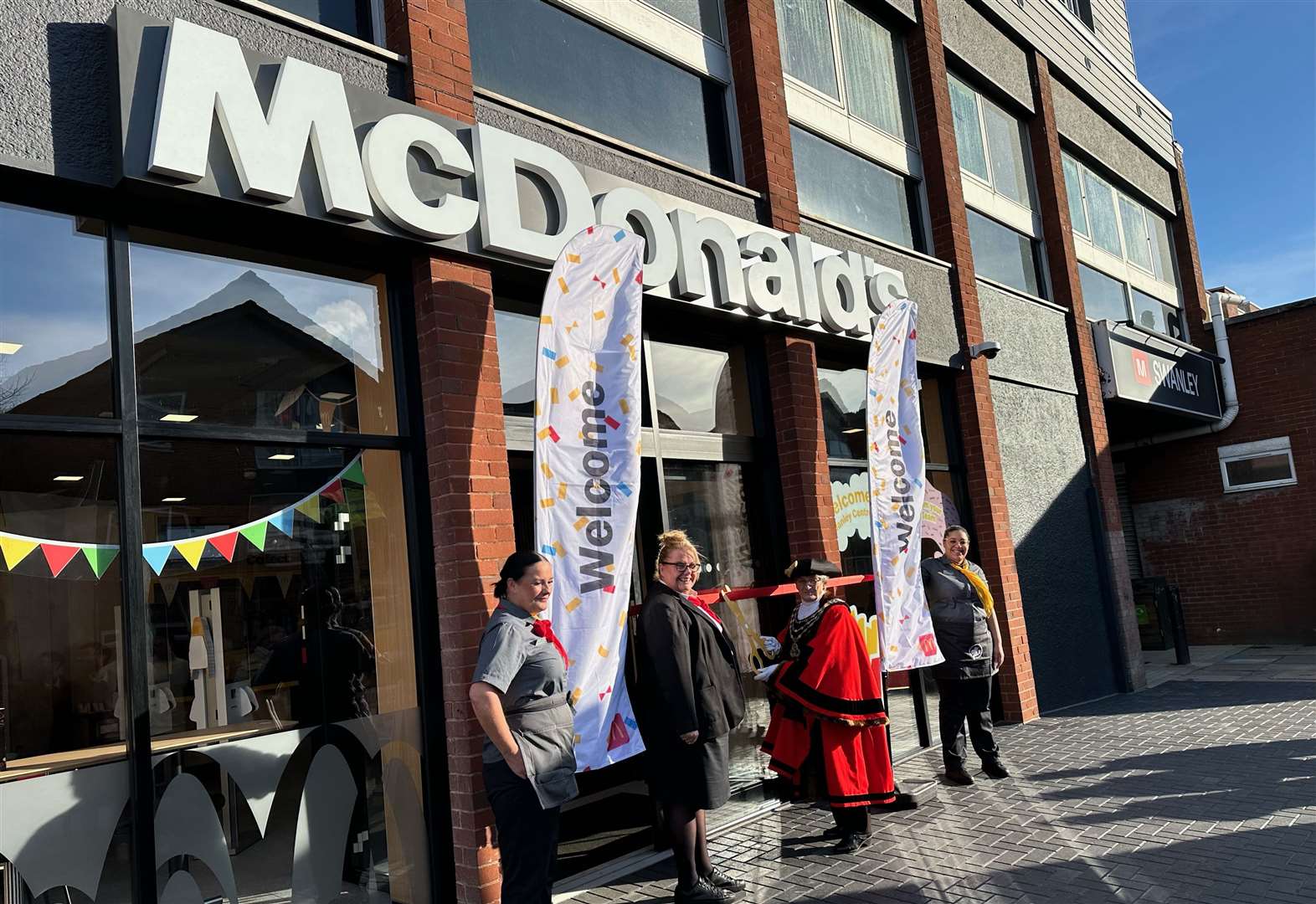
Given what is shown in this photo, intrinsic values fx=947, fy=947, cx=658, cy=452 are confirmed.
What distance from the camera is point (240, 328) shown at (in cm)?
454

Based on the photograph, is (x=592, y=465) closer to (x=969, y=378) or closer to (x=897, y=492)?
(x=897, y=492)

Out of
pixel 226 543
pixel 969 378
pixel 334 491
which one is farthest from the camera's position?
pixel 969 378

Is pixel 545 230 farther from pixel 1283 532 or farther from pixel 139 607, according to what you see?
pixel 1283 532

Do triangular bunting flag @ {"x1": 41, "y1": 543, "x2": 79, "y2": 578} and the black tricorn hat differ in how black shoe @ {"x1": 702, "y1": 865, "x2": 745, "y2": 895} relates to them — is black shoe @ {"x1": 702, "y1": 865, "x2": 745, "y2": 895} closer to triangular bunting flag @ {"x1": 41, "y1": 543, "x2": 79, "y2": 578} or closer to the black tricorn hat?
the black tricorn hat

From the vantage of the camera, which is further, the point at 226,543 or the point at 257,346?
the point at 257,346

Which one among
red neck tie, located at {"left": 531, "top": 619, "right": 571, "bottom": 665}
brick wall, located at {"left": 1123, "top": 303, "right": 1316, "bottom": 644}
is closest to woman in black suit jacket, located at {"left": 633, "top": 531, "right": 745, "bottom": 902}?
red neck tie, located at {"left": 531, "top": 619, "right": 571, "bottom": 665}

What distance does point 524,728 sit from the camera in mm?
3979

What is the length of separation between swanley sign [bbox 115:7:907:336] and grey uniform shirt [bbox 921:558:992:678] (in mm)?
2430

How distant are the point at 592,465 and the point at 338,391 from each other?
4.52ft

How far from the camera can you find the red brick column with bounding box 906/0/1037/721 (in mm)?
9344

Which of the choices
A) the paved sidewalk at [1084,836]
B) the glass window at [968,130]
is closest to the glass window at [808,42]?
the glass window at [968,130]

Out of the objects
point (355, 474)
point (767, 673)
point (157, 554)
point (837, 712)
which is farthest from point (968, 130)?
point (157, 554)

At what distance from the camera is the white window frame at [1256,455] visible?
14820 millimetres

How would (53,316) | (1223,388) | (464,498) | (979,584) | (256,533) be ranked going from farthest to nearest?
(1223,388)
(979,584)
(464,498)
(256,533)
(53,316)
